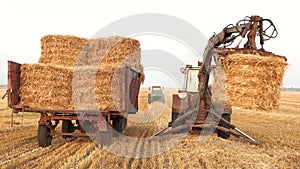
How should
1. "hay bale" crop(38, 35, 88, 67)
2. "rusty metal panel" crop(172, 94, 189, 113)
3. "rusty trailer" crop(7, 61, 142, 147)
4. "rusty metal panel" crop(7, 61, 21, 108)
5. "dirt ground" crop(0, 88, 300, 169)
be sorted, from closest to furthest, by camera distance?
1. "dirt ground" crop(0, 88, 300, 169)
2. "rusty metal panel" crop(7, 61, 21, 108)
3. "rusty trailer" crop(7, 61, 142, 147)
4. "hay bale" crop(38, 35, 88, 67)
5. "rusty metal panel" crop(172, 94, 189, 113)

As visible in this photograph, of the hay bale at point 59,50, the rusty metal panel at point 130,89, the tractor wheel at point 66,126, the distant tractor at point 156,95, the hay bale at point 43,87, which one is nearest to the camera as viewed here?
the hay bale at point 43,87

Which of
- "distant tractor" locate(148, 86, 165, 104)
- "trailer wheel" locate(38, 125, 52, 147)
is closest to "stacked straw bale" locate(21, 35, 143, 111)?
"trailer wheel" locate(38, 125, 52, 147)

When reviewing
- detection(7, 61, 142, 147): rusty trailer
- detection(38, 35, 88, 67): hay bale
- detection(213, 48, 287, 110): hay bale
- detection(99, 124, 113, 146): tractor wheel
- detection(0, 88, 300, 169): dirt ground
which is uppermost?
detection(38, 35, 88, 67): hay bale

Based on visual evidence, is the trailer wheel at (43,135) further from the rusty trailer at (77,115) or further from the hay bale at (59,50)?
the hay bale at (59,50)

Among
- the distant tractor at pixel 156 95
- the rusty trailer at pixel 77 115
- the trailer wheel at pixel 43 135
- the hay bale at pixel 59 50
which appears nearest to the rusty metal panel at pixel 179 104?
the rusty trailer at pixel 77 115

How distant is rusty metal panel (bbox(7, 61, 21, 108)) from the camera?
6688 millimetres

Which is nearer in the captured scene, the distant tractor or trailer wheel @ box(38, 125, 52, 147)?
trailer wheel @ box(38, 125, 52, 147)

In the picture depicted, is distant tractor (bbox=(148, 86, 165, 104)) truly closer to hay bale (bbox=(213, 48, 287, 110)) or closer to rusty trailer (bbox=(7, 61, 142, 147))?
rusty trailer (bbox=(7, 61, 142, 147))

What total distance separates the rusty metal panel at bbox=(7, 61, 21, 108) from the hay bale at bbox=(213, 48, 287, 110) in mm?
4740

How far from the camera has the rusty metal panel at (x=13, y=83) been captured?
21.9ft

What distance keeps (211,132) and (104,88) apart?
349 centimetres

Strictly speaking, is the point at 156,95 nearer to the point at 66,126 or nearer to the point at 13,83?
the point at 66,126

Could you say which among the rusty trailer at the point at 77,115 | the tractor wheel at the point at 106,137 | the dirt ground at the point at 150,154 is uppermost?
the rusty trailer at the point at 77,115

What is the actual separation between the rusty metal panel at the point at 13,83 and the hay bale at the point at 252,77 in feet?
15.6
